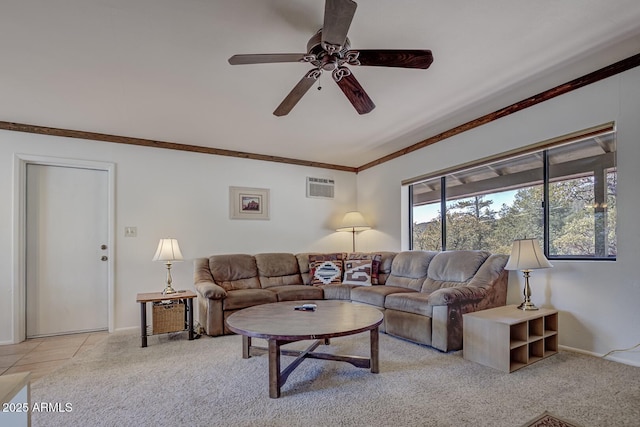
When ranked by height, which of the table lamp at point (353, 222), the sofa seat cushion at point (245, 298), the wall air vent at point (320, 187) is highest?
the wall air vent at point (320, 187)

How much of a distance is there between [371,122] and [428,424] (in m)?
2.95

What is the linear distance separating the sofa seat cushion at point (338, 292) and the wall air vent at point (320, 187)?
1731mm

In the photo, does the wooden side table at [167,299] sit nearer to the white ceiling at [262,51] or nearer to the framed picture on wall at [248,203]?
the framed picture on wall at [248,203]

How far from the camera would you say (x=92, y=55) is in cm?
237

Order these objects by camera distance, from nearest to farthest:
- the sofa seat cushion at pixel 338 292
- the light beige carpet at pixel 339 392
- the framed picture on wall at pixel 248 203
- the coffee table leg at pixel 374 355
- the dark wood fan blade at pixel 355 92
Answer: the light beige carpet at pixel 339 392
the dark wood fan blade at pixel 355 92
the coffee table leg at pixel 374 355
the sofa seat cushion at pixel 338 292
the framed picture on wall at pixel 248 203

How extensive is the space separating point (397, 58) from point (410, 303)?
2.30 m

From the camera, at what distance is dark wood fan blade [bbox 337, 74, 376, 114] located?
7.52ft

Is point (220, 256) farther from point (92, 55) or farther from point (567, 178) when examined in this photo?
point (567, 178)

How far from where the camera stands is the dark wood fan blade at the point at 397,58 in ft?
6.38

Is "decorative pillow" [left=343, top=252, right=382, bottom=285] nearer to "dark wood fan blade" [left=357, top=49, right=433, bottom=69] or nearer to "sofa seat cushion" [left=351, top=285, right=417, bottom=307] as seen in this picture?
"sofa seat cushion" [left=351, top=285, right=417, bottom=307]

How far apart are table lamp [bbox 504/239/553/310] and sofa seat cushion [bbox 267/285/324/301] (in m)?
2.21

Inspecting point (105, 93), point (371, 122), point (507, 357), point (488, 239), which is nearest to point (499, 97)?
point (371, 122)

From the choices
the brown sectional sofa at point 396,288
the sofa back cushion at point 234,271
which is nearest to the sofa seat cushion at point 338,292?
the brown sectional sofa at point 396,288

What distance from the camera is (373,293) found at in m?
3.79
